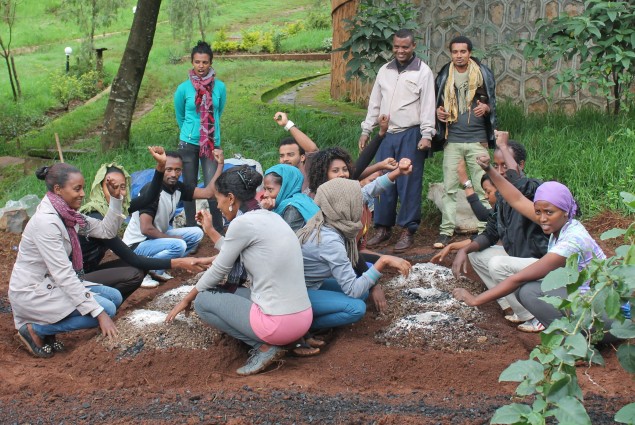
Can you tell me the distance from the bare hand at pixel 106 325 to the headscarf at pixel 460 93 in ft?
11.3

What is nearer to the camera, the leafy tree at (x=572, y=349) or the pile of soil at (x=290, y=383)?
the leafy tree at (x=572, y=349)

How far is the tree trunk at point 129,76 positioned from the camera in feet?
33.0

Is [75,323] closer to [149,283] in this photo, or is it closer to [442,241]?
[149,283]

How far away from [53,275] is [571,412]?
341cm

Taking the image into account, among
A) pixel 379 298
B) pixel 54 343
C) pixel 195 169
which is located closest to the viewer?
pixel 54 343

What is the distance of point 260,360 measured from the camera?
463cm

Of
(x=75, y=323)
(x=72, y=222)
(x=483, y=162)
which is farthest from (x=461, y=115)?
(x=75, y=323)

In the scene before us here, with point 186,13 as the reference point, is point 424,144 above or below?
below

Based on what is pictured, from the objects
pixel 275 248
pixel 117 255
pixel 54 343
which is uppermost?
pixel 275 248

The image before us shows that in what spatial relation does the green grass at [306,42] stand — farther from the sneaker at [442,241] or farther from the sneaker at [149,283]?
the sneaker at [149,283]

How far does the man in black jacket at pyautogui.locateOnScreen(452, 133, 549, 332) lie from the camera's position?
16.6ft

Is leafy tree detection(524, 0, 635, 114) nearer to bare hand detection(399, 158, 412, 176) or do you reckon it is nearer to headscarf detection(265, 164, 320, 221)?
bare hand detection(399, 158, 412, 176)

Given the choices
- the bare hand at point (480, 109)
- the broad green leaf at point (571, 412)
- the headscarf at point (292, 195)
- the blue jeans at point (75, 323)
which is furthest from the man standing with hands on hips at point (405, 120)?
the broad green leaf at point (571, 412)

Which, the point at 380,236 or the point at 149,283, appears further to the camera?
the point at 380,236
